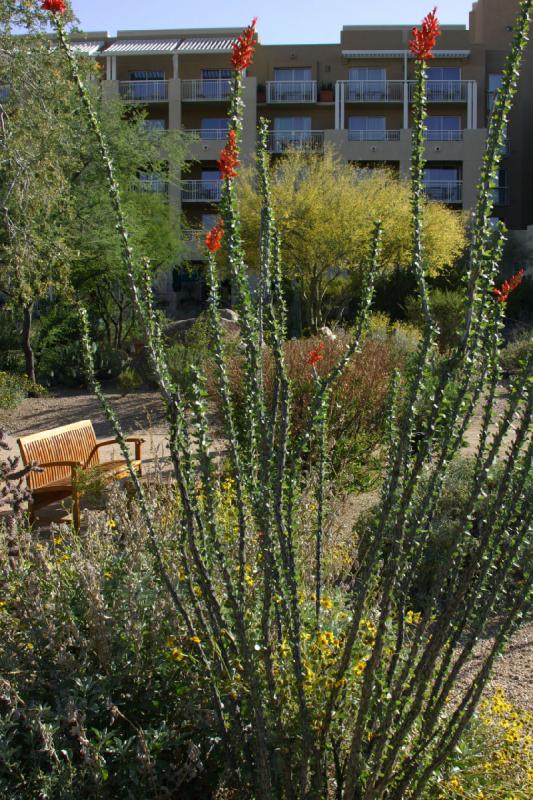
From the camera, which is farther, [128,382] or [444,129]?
[444,129]

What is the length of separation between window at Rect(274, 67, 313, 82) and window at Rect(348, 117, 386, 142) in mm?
3035

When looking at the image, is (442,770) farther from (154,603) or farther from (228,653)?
(154,603)

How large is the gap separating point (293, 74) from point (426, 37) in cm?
4417

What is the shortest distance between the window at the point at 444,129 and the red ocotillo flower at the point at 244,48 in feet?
131

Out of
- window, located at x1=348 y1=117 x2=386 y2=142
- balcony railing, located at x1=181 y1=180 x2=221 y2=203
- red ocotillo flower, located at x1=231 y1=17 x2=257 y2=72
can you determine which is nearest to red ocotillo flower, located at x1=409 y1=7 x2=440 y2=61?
red ocotillo flower, located at x1=231 y1=17 x2=257 y2=72

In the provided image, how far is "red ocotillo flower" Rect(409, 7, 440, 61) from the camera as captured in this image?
234cm

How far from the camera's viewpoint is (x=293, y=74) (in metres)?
44.2

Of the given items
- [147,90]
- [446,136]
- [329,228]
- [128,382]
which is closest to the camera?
[128,382]

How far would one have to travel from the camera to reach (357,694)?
3.06m

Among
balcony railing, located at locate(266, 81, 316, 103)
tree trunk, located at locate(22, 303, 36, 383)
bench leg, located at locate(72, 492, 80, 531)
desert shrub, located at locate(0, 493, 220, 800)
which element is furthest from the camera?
balcony railing, located at locate(266, 81, 316, 103)

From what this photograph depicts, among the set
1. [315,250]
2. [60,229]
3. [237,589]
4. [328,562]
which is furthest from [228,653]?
[315,250]

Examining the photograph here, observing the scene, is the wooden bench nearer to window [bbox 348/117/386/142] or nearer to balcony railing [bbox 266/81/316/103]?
window [bbox 348/117/386/142]

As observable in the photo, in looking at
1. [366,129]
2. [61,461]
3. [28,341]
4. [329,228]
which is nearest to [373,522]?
[61,461]

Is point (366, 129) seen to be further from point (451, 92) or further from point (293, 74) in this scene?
point (293, 74)
